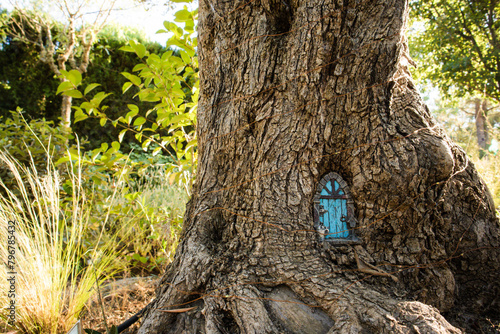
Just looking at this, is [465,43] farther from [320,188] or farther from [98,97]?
[98,97]

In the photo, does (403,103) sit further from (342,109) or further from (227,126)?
(227,126)

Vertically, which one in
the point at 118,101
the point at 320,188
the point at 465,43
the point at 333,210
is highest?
the point at 465,43

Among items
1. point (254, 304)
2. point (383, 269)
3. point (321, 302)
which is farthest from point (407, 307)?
point (254, 304)

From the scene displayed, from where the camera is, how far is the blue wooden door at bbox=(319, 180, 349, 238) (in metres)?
1.63

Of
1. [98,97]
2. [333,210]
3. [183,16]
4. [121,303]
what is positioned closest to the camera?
[333,210]

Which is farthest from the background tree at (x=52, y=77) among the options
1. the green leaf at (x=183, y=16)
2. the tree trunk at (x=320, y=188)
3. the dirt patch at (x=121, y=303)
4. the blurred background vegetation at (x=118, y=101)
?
the tree trunk at (x=320, y=188)

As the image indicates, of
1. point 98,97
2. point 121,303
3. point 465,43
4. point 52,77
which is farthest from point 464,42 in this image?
point 52,77

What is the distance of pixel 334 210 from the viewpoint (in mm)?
1646

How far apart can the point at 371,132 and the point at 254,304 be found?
1.10 metres

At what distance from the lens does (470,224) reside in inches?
67.2

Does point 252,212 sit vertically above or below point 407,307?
above

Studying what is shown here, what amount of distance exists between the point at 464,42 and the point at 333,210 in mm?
7584

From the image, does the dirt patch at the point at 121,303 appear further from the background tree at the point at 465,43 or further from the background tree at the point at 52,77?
the background tree at the point at 465,43

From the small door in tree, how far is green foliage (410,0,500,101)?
6485 millimetres
